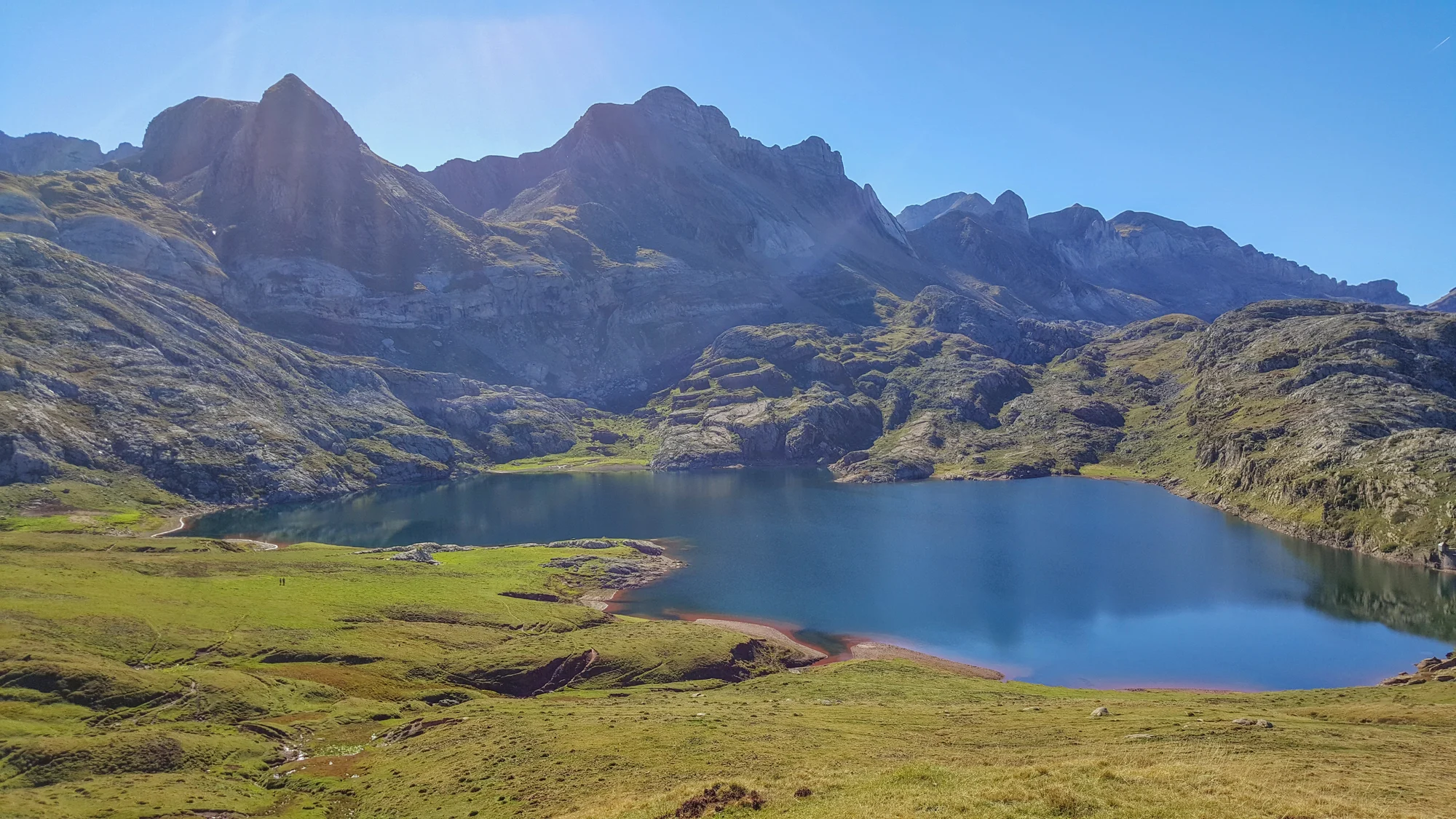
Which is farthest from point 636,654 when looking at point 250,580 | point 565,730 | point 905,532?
point 905,532

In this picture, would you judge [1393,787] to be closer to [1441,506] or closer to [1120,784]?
[1120,784]

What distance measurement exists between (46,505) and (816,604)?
181 meters

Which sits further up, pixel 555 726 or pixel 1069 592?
pixel 555 726

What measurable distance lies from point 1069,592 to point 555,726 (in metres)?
104

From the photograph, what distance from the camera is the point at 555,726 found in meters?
56.2

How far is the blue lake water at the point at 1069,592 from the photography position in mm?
97500


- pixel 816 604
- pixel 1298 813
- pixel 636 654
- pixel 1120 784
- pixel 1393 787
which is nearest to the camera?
pixel 1298 813

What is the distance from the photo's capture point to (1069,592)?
129m

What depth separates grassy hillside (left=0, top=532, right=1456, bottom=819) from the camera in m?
35.2

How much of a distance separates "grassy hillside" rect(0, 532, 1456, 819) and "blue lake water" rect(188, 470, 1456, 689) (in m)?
20.8

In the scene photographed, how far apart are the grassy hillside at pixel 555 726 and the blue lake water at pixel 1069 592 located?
20.8 meters

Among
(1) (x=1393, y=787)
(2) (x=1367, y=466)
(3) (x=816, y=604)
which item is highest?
(2) (x=1367, y=466)

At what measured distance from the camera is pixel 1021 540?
17012 centimetres

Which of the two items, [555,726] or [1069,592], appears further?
[1069,592]
